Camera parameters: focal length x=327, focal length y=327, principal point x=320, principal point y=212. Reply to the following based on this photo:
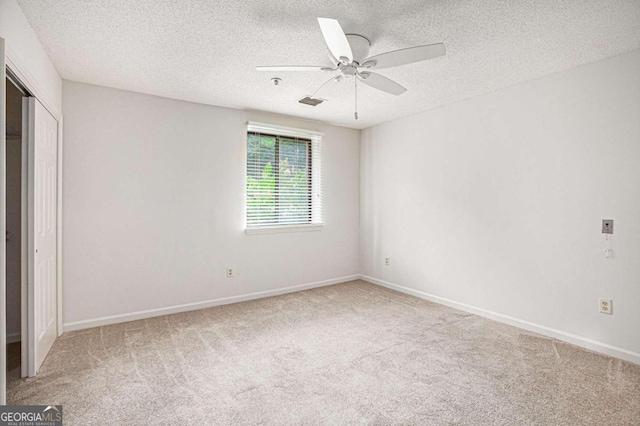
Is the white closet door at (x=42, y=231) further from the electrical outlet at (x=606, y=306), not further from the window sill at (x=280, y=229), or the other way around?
the electrical outlet at (x=606, y=306)

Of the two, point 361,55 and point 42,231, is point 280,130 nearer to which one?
point 361,55

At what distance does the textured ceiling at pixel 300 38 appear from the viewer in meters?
2.03

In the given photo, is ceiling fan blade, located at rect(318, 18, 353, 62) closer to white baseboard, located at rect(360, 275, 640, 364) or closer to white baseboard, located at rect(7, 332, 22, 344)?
white baseboard, located at rect(360, 275, 640, 364)

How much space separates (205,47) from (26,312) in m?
2.33

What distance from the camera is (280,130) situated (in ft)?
14.7

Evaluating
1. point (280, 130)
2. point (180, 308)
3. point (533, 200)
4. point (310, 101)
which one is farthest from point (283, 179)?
point (533, 200)

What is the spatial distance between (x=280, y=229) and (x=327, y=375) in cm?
241

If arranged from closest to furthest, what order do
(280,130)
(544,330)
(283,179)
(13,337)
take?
(13,337)
(544,330)
(280,130)
(283,179)

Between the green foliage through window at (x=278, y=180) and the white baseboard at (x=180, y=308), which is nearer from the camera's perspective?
the white baseboard at (x=180, y=308)

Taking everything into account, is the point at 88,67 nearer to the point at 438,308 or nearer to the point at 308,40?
the point at 308,40
